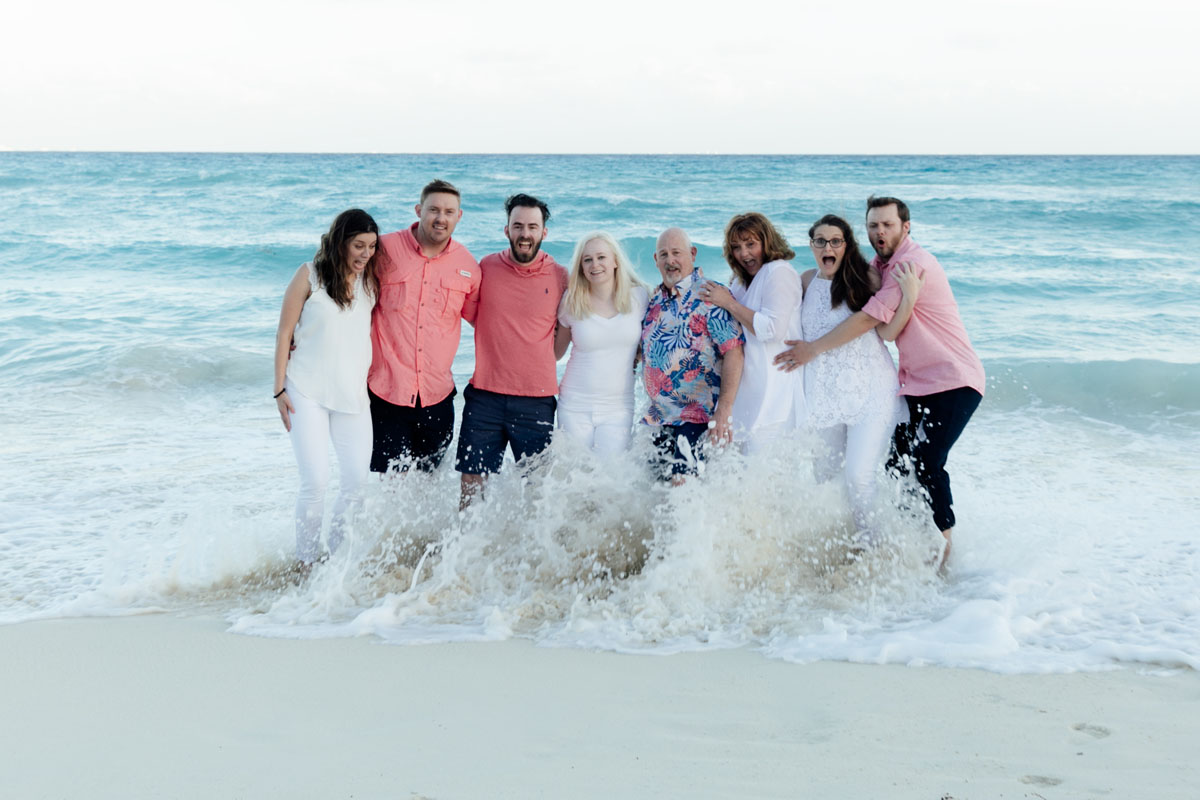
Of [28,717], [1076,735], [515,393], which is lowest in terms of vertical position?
[28,717]

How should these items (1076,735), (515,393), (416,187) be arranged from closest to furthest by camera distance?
(1076,735) < (515,393) < (416,187)

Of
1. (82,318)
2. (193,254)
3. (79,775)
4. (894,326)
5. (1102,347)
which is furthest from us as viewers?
(193,254)

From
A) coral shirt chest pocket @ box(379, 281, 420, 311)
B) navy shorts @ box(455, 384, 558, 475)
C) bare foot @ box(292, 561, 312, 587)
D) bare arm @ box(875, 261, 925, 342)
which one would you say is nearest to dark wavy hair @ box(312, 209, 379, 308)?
coral shirt chest pocket @ box(379, 281, 420, 311)

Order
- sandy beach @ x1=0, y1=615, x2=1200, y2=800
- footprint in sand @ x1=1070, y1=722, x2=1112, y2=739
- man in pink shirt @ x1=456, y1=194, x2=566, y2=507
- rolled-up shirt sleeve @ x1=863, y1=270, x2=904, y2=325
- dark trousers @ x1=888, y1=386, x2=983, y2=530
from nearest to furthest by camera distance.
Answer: sandy beach @ x1=0, y1=615, x2=1200, y2=800 → footprint in sand @ x1=1070, y1=722, x2=1112, y2=739 → rolled-up shirt sleeve @ x1=863, y1=270, x2=904, y2=325 → dark trousers @ x1=888, y1=386, x2=983, y2=530 → man in pink shirt @ x1=456, y1=194, x2=566, y2=507

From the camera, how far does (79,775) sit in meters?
3.02

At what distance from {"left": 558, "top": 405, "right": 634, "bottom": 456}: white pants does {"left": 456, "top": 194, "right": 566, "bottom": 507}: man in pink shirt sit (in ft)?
0.67

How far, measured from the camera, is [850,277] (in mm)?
4488

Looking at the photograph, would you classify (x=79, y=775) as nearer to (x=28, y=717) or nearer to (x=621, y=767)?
(x=28, y=717)

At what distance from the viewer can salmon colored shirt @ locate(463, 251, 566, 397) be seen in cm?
480

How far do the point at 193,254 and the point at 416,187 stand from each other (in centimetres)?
1466

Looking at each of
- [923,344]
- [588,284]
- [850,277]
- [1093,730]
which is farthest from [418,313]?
[1093,730]

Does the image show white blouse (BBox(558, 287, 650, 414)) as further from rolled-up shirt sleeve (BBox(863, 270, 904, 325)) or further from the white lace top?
rolled-up shirt sleeve (BBox(863, 270, 904, 325))

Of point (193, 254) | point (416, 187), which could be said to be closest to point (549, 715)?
point (193, 254)

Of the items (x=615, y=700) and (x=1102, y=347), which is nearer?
(x=615, y=700)
